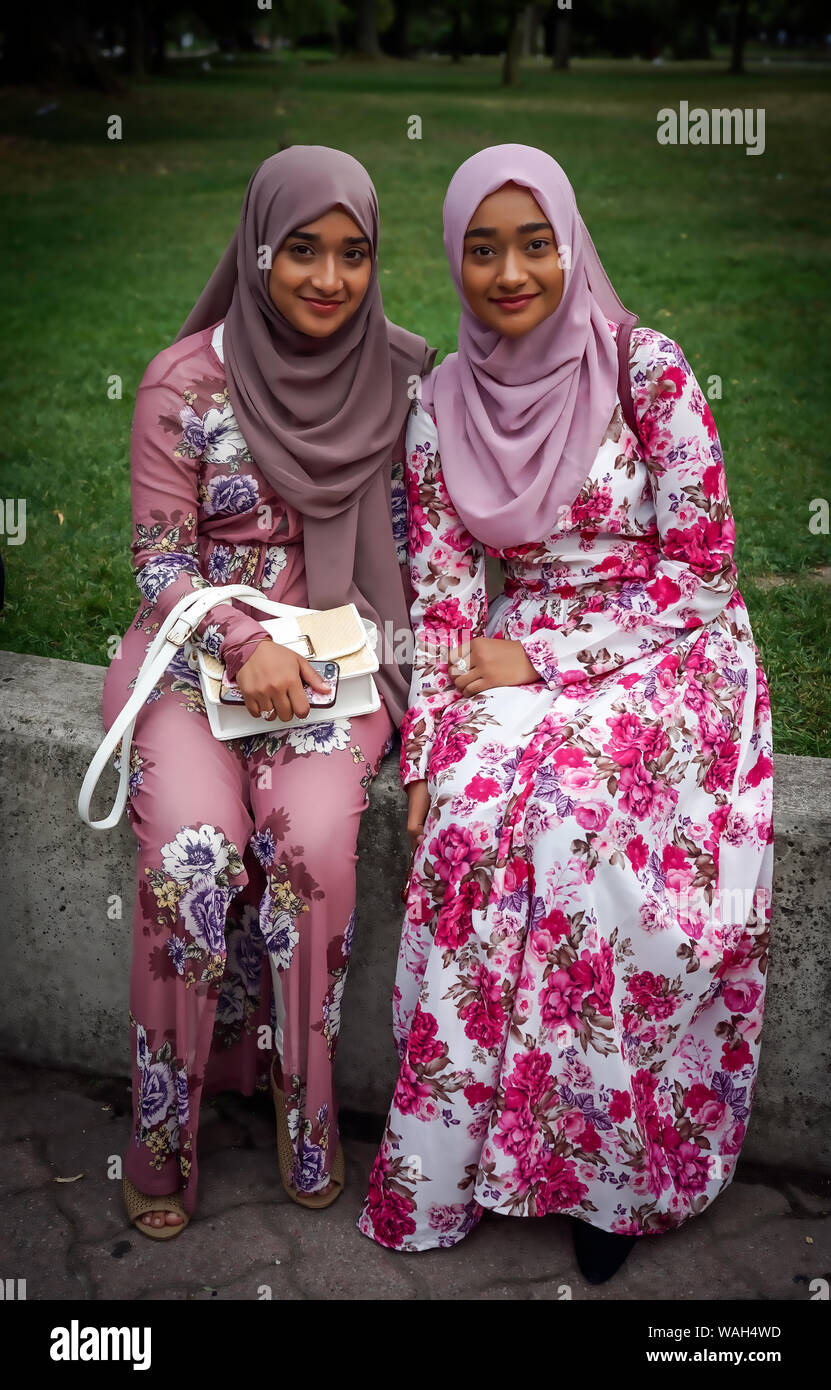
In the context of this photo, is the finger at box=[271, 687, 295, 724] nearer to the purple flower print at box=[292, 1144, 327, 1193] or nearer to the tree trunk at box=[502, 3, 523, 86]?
the purple flower print at box=[292, 1144, 327, 1193]

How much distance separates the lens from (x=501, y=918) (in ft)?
7.22

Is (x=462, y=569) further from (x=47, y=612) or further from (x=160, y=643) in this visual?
(x=47, y=612)

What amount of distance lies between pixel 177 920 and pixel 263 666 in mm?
480

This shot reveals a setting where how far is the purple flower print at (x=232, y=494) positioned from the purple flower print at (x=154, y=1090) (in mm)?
1094

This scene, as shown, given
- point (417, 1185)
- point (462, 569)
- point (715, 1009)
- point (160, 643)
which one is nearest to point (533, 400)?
point (462, 569)

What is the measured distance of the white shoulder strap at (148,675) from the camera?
235 cm

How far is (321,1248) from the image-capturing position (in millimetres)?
2361

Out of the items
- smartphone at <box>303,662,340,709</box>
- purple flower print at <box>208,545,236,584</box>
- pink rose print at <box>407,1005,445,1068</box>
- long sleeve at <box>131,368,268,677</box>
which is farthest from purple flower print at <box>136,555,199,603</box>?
pink rose print at <box>407,1005,445,1068</box>

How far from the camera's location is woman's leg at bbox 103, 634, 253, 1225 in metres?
2.29

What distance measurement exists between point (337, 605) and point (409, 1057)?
3.01 feet

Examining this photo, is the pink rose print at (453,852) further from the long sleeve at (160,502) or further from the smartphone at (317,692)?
the long sleeve at (160,502)

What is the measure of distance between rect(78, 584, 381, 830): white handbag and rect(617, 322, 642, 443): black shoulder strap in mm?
654

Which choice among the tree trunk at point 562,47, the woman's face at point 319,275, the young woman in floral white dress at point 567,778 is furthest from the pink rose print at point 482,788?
the tree trunk at point 562,47

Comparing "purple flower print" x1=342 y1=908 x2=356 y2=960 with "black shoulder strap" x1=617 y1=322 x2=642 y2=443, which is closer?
"purple flower print" x1=342 y1=908 x2=356 y2=960
